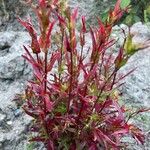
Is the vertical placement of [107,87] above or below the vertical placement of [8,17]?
below

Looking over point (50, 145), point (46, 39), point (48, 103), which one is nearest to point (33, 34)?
point (46, 39)

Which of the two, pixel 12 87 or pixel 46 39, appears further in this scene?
pixel 12 87

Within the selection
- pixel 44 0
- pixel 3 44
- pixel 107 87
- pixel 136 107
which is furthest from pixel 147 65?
pixel 44 0

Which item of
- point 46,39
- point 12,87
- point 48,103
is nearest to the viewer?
point 46,39

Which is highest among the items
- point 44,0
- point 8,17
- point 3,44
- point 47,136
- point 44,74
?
point 8,17

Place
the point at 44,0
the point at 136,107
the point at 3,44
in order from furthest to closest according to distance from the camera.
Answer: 1. the point at 3,44
2. the point at 136,107
3. the point at 44,0

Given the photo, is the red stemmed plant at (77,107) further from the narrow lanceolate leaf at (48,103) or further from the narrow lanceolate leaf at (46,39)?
the narrow lanceolate leaf at (46,39)

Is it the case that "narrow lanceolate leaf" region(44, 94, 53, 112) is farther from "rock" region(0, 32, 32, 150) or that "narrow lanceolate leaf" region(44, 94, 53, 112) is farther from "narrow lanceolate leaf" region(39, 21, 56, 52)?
"rock" region(0, 32, 32, 150)

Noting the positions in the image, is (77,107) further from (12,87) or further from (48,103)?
(12,87)

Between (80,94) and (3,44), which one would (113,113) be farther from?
(3,44)

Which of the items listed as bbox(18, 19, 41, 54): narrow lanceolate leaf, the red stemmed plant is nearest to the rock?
the red stemmed plant

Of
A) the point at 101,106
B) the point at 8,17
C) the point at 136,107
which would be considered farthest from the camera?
the point at 8,17
